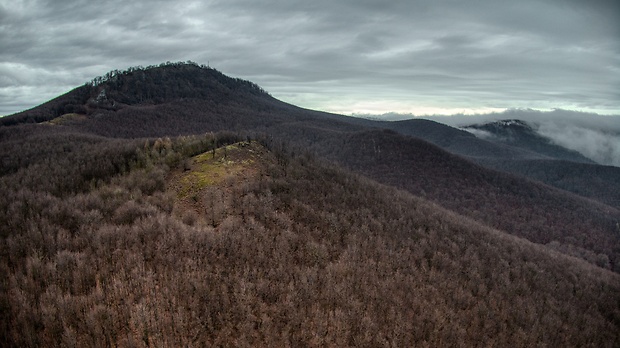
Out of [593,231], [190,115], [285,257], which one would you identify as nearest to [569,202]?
[593,231]

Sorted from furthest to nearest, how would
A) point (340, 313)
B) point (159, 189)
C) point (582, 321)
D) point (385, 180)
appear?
point (385, 180) < point (582, 321) < point (159, 189) < point (340, 313)

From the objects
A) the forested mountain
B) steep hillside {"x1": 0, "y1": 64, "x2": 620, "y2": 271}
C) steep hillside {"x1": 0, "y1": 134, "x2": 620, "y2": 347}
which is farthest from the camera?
steep hillside {"x1": 0, "y1": 64, "x2": 620, "y2": 271}

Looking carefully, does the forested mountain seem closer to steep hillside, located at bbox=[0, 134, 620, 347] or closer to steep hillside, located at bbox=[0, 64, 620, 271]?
steep hillside, located at bbox=[0, 134, 620, 347]

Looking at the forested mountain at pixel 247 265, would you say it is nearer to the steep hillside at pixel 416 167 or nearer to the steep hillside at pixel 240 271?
the steep hillside at pixel 240 271

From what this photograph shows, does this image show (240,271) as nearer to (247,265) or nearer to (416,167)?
(247,265)

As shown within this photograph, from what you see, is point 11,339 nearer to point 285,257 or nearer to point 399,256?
point 285,257

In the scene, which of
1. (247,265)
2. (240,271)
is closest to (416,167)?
(247,265)

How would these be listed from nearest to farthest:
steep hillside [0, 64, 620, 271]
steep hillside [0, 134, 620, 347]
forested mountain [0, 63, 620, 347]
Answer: steep hillside [0, 134, 620, 347] < forested mountain [0, 63, 620, 347] < steep hillside [0, 64, 620, 271]

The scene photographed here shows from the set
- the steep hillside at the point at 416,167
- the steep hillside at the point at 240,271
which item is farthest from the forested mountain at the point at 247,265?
the steep hillside at the point at 416,167

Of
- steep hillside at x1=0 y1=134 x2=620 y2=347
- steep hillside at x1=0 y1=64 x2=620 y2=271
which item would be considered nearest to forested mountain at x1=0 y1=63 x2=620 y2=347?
steep hillside at x1=0 y1=134 x2=620 y2=347
